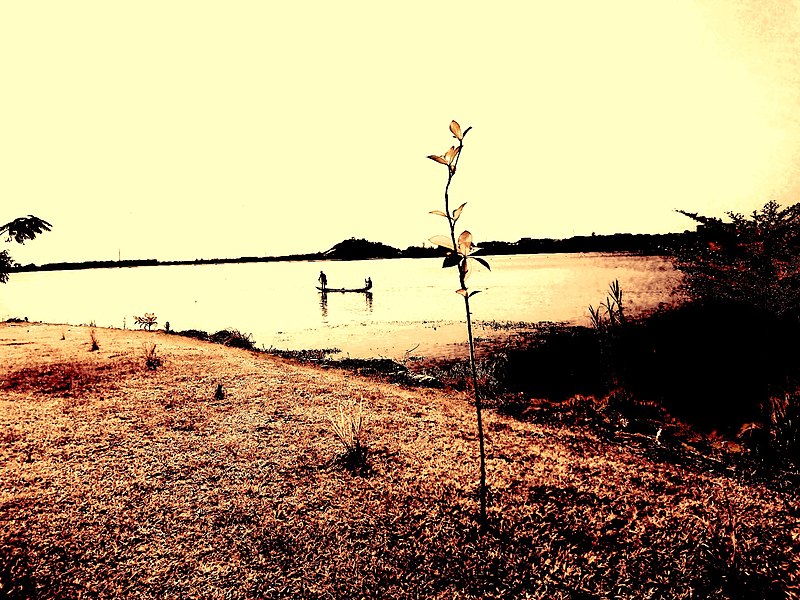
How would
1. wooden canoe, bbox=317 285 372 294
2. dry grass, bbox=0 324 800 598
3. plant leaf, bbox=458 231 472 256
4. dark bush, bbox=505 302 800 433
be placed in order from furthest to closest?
wooden canoe, bbox=317 285 372 294 < dark bush, bbox=505 302 800 433 < plant leaf, bbox=458 231 472 256 < dry grass, bbox=0 324 800 598

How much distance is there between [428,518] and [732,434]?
568 cm

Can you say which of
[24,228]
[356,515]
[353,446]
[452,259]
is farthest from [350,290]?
[452,259]

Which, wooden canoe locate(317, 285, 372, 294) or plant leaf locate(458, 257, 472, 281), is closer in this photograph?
plant leaf locate(458, 257, 472, 281)

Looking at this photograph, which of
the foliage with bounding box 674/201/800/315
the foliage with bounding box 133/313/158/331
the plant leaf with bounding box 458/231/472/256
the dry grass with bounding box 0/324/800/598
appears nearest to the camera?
the dry grass with bounding box 0/324/800/598

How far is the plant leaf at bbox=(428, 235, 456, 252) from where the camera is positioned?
2.87 metres

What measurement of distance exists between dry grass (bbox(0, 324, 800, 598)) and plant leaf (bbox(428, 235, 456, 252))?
2.34 metres

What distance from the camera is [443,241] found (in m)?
2.93

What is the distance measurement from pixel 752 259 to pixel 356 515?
11.4 metres

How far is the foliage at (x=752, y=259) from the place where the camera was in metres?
9.31

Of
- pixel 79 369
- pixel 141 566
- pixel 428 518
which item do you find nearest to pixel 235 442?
pixel 141 566

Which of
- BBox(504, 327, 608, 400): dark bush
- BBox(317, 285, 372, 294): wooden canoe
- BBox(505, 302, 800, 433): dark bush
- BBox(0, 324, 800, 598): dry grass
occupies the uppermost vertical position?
BBox(317, 285, 372, 294): wooden canoe

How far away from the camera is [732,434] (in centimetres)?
641

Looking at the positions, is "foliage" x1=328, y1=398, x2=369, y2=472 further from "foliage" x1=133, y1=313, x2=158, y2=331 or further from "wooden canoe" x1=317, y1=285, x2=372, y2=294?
"wooden canoe" x1=317, y1=285, x2=372, y2=294

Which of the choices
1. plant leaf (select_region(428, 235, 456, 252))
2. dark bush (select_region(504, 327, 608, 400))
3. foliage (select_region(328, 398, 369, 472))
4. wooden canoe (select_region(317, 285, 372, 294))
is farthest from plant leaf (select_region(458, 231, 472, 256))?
wooden canoe (select_region(317, 285, 372, 294))
